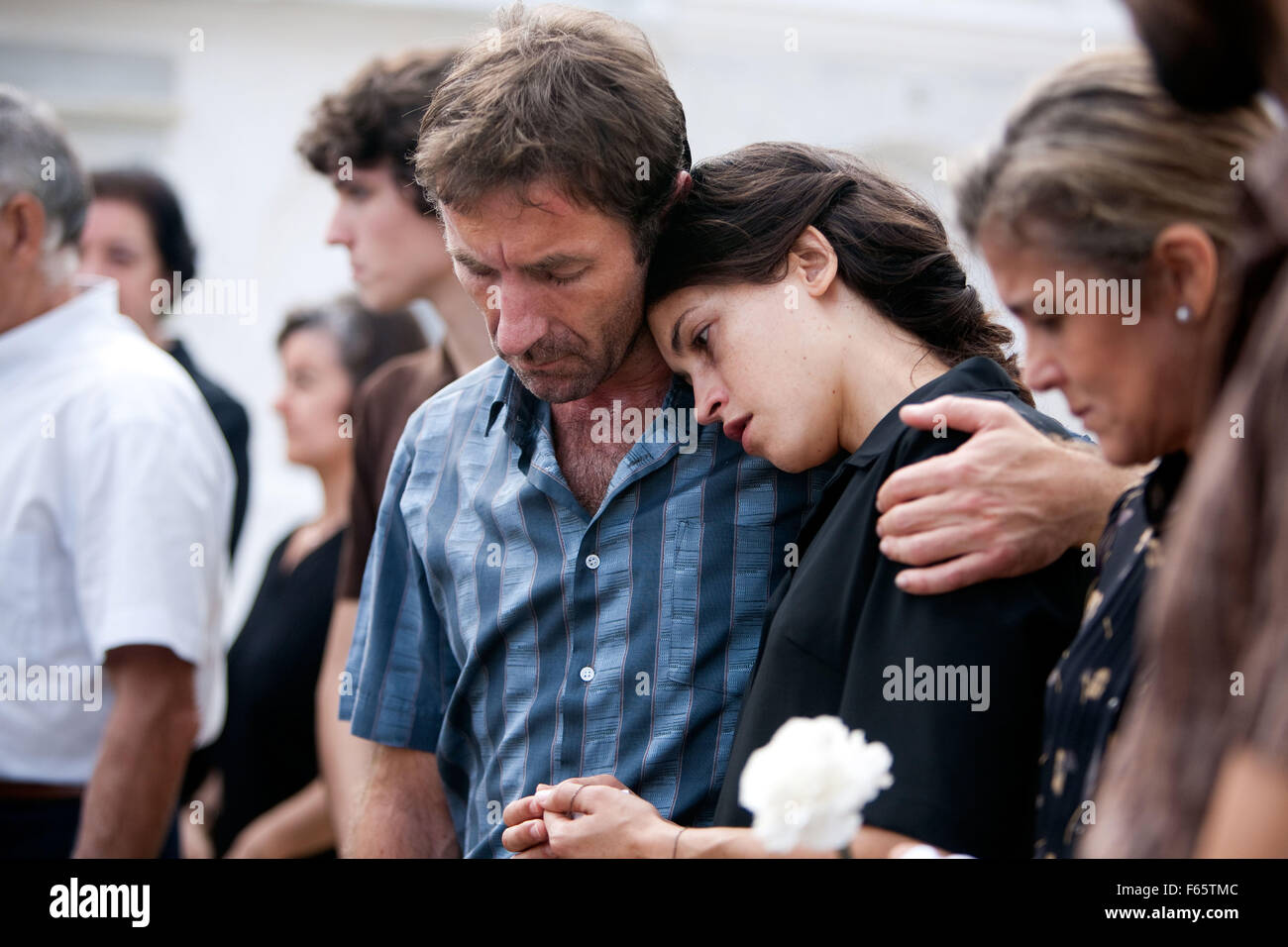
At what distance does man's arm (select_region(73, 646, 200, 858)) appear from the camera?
109 inches

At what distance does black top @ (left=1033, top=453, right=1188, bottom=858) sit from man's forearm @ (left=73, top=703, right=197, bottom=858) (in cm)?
199

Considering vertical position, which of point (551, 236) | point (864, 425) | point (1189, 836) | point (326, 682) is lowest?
point (326, 682)

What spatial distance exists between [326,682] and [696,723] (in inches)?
72.2

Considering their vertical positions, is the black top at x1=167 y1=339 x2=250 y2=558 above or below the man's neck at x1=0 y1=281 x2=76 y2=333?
below

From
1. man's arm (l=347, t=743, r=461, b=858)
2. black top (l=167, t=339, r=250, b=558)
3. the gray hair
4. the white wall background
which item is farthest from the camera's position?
the white wall background

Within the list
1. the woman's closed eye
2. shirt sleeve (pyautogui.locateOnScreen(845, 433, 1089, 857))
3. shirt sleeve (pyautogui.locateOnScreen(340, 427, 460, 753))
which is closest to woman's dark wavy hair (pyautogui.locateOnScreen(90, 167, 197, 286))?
shirt sleeve (pyautogui.locateOnScreen(340, 427, 460, 753))

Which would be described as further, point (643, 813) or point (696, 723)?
point (696, 723)

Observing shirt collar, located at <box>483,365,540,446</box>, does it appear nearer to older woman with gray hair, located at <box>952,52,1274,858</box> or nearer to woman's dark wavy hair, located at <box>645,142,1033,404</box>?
woman's dark wavy hair, located at <box>645,142,1033,404</box>

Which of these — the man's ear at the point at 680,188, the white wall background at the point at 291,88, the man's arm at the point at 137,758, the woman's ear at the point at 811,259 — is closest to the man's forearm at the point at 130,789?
the man's arm at the point at 137,758

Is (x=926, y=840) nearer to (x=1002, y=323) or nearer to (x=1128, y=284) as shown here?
(x=1128, y=284)

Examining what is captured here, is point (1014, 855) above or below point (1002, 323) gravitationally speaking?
below

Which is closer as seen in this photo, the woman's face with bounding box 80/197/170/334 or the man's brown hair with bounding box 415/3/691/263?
the man's brown hair with bounding box 415/3/691/263
